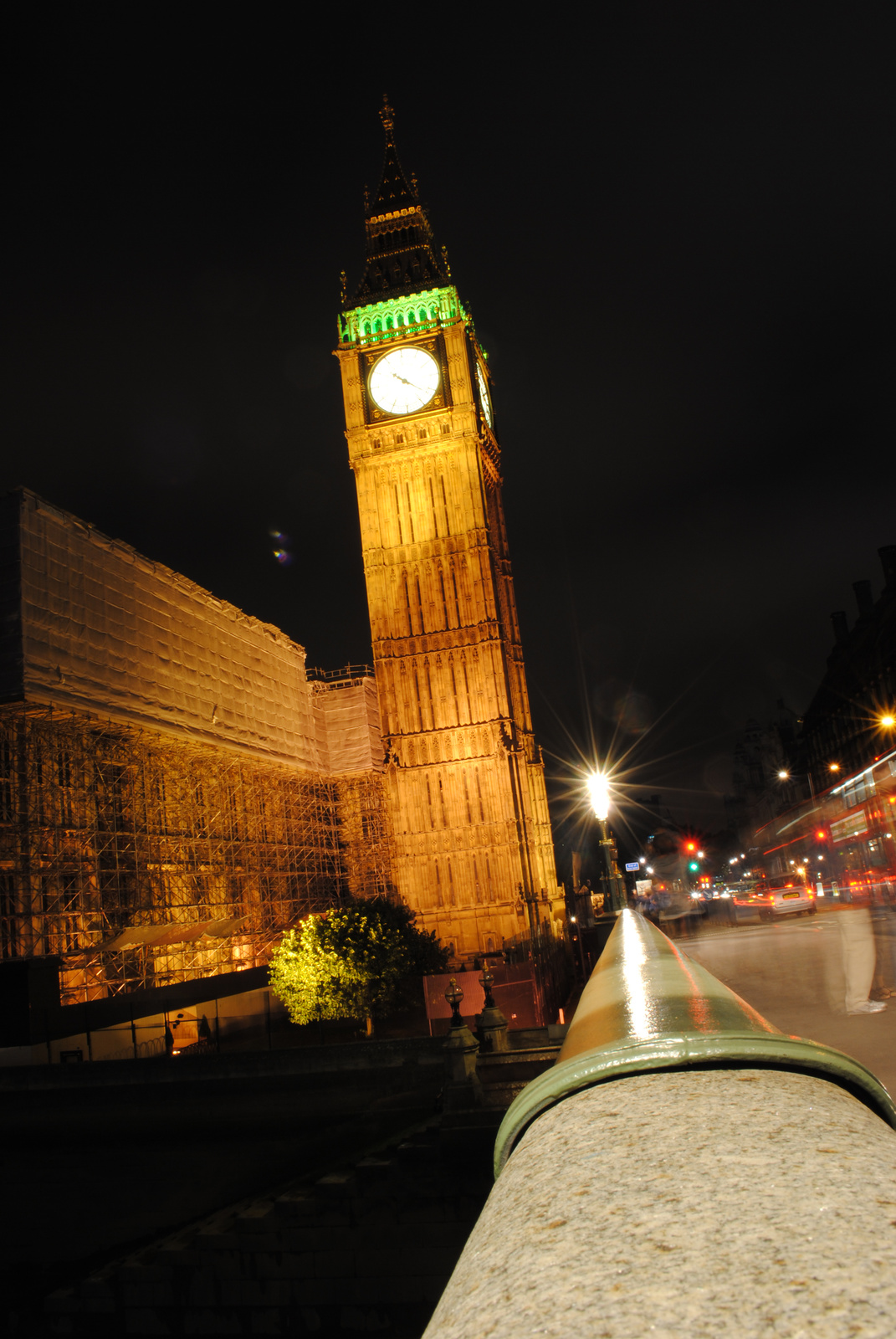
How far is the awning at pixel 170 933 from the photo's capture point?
26.8 meters

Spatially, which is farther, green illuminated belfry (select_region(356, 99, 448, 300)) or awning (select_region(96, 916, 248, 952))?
green illuminated belfry (select_region(356, 99, 448, 300))

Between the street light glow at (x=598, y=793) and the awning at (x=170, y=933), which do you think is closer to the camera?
the street light glow at (x=598, y=793)

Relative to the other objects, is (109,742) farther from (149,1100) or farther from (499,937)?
(499,937)

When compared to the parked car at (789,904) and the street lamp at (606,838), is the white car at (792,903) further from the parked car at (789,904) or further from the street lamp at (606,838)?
the street lamp at (606,838)

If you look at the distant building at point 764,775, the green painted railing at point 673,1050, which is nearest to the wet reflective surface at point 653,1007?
the green painted railing at point 673,1050

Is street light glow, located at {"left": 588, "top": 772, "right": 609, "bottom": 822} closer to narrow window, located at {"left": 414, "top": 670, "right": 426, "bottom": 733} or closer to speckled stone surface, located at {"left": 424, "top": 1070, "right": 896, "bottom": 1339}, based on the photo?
speckled stone surface, located at {"left": 424, "top": 1070, "right": 896, "bottom": 1339}

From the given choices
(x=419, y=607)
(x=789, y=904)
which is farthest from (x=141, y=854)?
Answer: (x=419, y=607)

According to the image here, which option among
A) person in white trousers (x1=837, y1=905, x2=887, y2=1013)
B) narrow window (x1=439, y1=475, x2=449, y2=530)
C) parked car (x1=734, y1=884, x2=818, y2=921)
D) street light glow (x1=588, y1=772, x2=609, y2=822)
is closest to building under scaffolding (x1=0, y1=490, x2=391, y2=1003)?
narrow window (x1=439, y1=475, x2=449, y2=530)

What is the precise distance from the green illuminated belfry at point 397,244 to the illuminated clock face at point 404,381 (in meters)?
4.97

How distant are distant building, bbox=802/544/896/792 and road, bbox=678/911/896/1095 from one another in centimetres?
4564

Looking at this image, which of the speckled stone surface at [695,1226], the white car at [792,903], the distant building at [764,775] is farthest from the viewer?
the distant building at [764,775]

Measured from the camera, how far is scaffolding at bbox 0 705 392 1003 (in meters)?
25.1

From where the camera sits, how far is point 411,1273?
13.2m

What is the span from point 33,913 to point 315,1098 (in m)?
10.4
